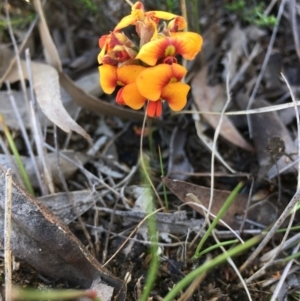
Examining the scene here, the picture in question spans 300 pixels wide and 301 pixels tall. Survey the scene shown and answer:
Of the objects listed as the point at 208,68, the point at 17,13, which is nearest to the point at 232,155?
the point at 208,68

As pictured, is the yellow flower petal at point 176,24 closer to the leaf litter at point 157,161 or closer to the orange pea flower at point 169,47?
the orange pea flower at point 169,47

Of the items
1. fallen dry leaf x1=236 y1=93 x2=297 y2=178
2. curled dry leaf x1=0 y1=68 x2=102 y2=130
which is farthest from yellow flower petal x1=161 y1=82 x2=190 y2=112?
curled dry leaf x1=0 y1=68 x2=102 y2=130

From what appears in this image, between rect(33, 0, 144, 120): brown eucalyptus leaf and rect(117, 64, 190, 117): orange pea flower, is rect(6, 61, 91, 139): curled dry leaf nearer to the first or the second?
rect(33, 0, 144, 120): brown eucalyptus leaf

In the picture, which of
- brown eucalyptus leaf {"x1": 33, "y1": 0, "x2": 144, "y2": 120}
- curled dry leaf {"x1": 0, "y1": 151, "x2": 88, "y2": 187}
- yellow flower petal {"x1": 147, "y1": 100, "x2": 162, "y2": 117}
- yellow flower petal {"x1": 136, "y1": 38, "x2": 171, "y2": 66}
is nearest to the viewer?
yellow flower petal {"x1": 136, "y1": 38, "x2": 171, "y2": 66}

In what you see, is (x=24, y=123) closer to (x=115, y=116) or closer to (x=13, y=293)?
(x=115, y=116)

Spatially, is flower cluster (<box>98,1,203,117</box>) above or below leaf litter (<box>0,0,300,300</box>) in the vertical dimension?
above

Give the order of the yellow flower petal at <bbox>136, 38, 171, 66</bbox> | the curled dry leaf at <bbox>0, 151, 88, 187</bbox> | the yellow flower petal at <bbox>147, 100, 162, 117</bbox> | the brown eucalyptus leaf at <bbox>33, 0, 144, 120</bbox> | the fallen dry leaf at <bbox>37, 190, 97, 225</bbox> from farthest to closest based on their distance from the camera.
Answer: the brown eucalyptus leaf at <bbox>33, 0, 144, 120</bbox> < the curled dry leaf at <bbox>0, 151, 88, 187</bbox> < the fallen dry leaf at <bbox>37, 190, 97, 225</bbox> < the yellow flower petal at <bbox>147, 100, 162, 117</bbox> < the yellow flower petal at <bbox>136, 38, 171, 66</bbox>

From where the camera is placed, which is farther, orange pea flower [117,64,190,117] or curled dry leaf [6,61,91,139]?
curled dry leaf [6,61,91,139]
